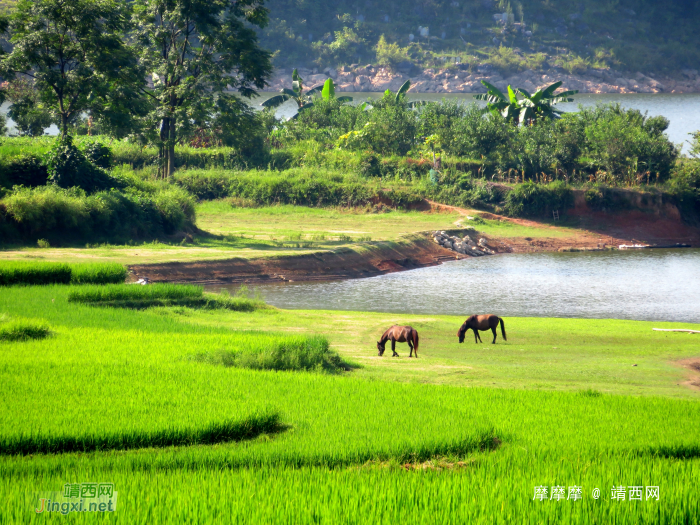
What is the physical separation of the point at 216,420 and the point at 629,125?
48.8 meters

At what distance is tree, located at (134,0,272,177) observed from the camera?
40.2m

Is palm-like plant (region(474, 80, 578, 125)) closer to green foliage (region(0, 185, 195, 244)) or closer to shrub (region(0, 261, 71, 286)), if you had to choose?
green foliage (region(0, 185, 195, 244))

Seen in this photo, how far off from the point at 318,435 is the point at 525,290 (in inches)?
883

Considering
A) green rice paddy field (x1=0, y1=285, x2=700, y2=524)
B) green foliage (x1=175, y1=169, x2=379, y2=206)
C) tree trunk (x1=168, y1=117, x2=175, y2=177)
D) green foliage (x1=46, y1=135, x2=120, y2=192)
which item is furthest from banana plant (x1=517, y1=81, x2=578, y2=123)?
green rice paddy field (x1=0, y1=285, x2=700, y2=524)

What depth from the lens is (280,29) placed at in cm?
12731

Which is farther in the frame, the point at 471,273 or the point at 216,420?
the point at 471,273

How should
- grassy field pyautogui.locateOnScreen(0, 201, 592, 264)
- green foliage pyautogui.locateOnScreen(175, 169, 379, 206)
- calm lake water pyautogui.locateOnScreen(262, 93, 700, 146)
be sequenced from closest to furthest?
grassy field pyautogui.locateOnScreen(0, 201, 592, 264) < green foliage pyautogui.locateOnScreen(175, 169, 379, 206) < calm lake water pyautogui.locateOnScreen(262, 93, 700, 146)

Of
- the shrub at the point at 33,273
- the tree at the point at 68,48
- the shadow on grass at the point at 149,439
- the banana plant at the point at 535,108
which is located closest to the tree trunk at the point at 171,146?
the tree at the point at 68,48

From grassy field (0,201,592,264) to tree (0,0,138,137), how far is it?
8862 millimetres

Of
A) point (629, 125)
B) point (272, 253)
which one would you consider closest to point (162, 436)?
point (272, 253)

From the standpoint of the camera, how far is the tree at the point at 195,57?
1585 inches

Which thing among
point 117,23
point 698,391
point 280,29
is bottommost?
point 698,391

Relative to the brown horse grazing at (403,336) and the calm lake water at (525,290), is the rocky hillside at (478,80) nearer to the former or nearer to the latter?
the calm lake water at (525,290)

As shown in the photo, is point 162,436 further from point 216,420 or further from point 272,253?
point 272,253
